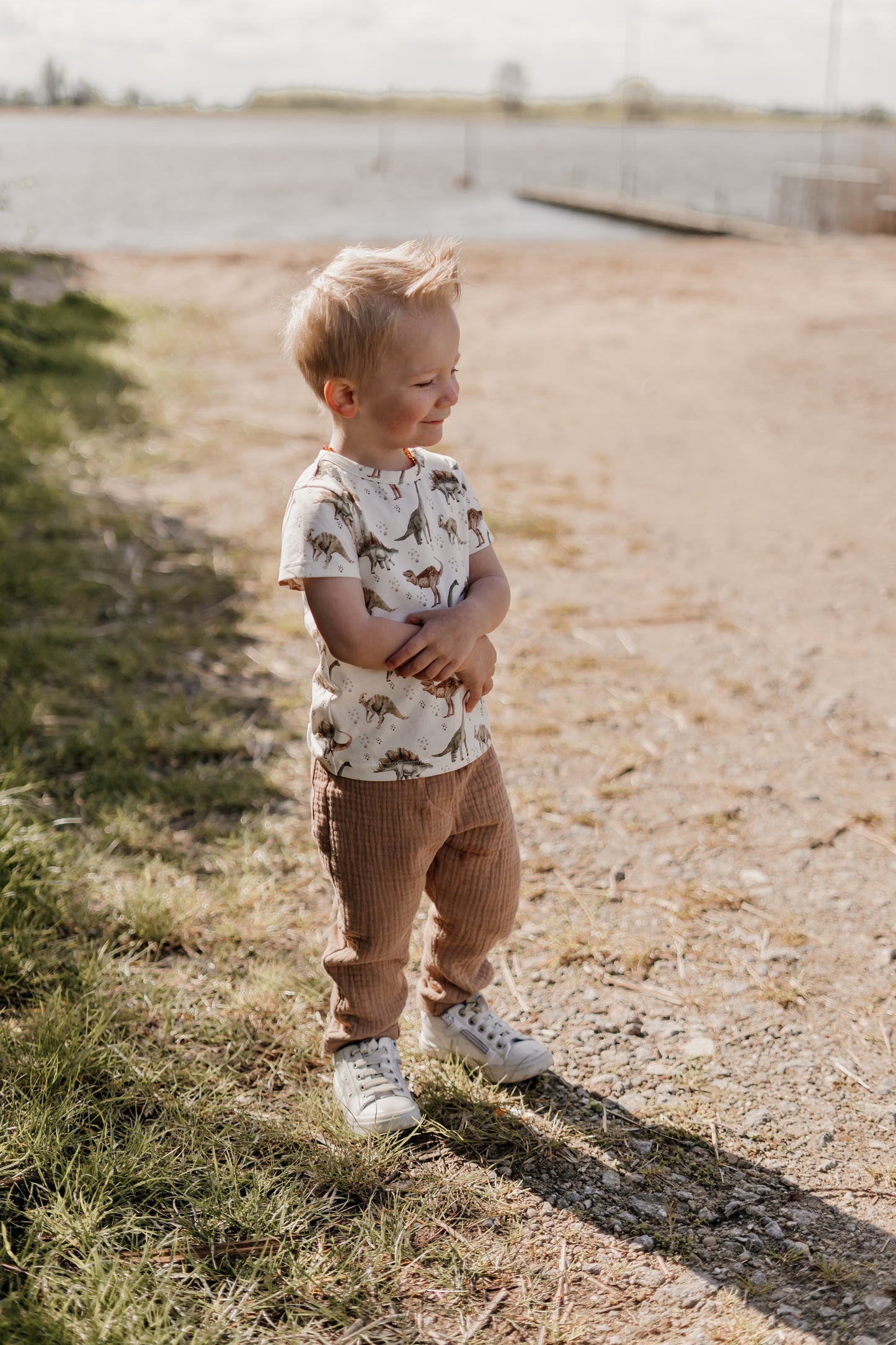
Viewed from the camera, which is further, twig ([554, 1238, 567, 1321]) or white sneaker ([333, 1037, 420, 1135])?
white sneaker ([333, 1037, 420, 1135])

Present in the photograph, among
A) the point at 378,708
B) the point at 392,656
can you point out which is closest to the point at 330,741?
the point at 378,708

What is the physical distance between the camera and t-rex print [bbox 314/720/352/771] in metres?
1.93

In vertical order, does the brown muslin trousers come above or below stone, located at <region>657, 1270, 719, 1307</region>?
above

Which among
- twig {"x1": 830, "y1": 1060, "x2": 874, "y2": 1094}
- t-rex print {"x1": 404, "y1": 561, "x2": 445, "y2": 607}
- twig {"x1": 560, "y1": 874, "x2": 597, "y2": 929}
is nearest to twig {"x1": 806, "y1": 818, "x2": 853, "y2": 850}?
twig {"x1": 560, "y1": 874, "x2": 597, "y2": 929}

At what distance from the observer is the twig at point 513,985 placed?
251cm

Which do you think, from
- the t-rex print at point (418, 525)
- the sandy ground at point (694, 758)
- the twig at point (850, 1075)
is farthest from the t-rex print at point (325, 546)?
the twig at point (850, 1075)

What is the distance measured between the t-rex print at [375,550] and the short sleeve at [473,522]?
20 centimetres

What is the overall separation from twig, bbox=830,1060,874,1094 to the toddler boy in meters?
0.62

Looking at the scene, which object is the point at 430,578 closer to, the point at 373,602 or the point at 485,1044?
the point at 373,602

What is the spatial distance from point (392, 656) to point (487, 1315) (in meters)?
1.03

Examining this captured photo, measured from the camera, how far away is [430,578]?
1910 mm

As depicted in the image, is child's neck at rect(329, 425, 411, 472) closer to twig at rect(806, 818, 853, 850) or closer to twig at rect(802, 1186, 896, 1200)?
twig at rect(802, 1186, 896, 1200)

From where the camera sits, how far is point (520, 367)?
31.7 ft

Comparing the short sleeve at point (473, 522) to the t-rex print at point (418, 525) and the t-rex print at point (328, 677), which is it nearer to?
the t-rex print at point (418, 525)
